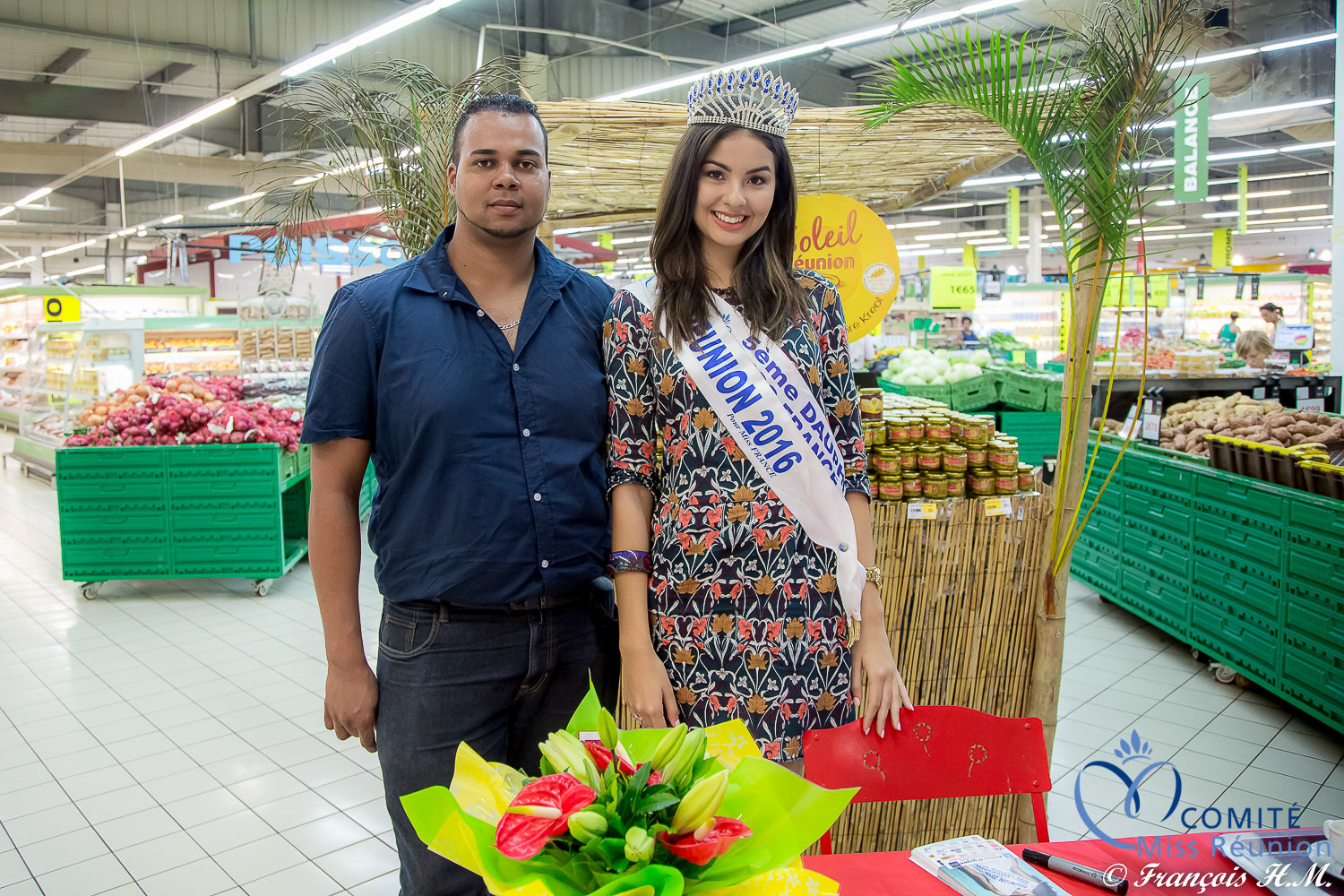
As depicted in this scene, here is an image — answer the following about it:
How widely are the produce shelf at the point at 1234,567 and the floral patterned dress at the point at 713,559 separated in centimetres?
287

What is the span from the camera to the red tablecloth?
121 centimetres

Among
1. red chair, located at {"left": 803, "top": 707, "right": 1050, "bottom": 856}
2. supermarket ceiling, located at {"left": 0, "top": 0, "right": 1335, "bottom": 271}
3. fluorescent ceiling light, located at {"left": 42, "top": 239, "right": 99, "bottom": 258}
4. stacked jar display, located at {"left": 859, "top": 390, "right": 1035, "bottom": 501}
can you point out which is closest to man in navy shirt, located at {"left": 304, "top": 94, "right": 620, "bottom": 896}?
red chair, located at {"left": 803, "top": 707, "right": 1050, "bottom": 856}

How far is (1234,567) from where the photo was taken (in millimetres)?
4105

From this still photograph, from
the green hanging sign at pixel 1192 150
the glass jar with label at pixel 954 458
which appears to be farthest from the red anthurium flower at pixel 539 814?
the green hanging sign at pixel 1192 150

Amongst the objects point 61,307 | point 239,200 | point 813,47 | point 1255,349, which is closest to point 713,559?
point 813,47

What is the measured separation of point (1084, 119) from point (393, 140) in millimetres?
2502

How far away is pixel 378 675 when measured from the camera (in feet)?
5.70

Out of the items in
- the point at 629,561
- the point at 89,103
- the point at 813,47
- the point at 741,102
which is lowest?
the point at 629,561

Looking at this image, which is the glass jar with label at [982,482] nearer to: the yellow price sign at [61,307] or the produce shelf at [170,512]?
the produce shelf at [170,512]

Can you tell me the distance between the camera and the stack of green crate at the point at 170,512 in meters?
5.80

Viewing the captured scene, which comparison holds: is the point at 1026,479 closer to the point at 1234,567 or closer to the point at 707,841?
the point at 1234,567

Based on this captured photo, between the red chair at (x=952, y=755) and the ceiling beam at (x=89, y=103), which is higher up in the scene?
the ceiling beam at (x=89, y=103)

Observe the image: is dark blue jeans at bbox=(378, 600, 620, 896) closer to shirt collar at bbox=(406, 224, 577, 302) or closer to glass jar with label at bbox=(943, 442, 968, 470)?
shirt collar at bbox=(406, 224, 577, 302)

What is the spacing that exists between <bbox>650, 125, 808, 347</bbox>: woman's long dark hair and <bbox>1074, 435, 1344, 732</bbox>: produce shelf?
9.65ft
